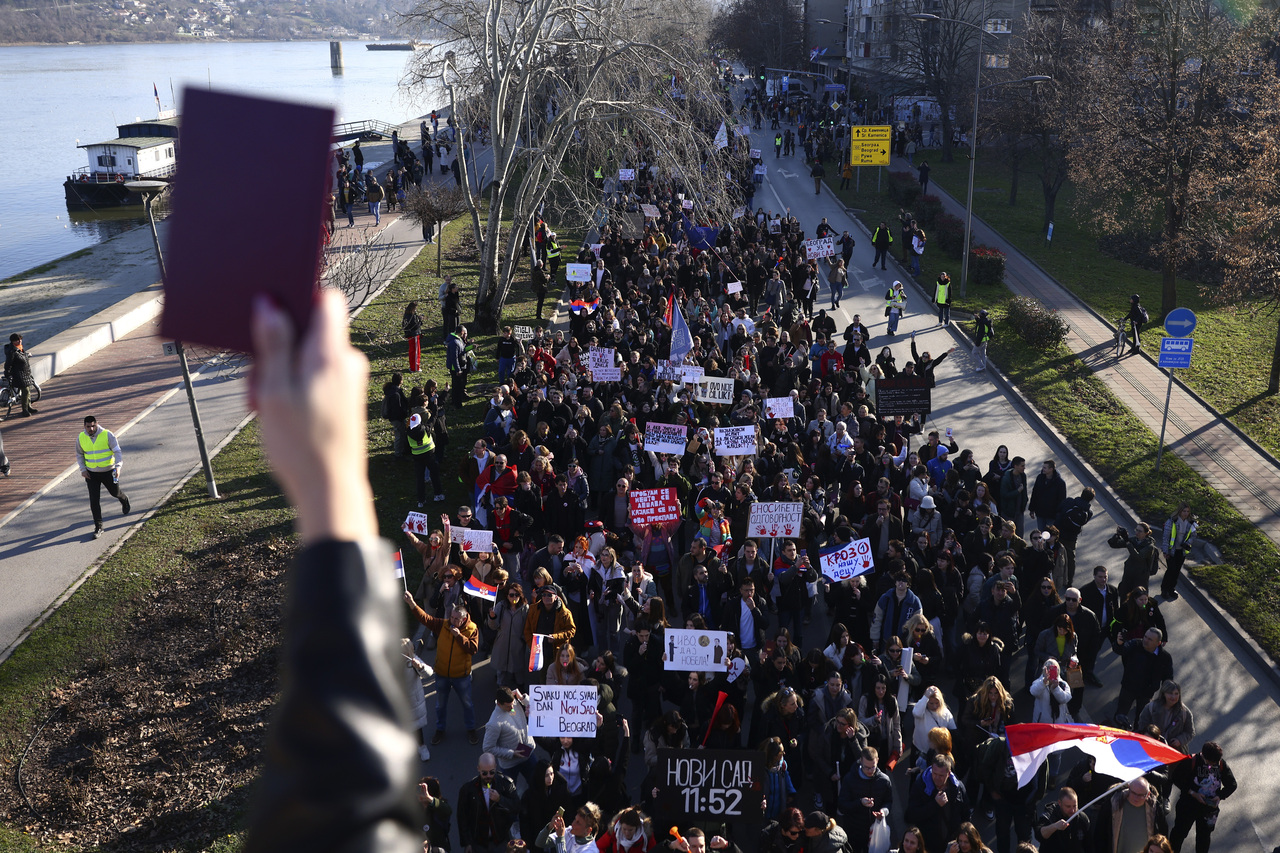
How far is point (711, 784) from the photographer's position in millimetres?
9312

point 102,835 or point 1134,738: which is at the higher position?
point 1134,738

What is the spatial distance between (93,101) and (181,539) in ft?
372

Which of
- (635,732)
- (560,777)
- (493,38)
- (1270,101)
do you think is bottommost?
(635,732)

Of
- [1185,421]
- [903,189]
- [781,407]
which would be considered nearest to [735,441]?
[781,407]

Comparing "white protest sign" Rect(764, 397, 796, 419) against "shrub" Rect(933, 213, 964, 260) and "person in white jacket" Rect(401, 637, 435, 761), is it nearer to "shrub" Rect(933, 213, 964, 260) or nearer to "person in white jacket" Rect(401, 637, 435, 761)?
"person in white jacket" Rect(401, 637, 435, 761)

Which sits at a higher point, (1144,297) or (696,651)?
(696,651)

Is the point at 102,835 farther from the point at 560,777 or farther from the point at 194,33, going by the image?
the point at 194,33

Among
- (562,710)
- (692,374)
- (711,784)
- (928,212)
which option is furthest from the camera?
(928,212)

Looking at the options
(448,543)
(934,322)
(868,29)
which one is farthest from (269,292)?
(868,29)

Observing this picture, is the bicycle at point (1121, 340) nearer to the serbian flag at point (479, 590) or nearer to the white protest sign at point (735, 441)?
the white protest sign at point (735, 441)

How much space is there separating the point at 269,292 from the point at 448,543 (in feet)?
37.5

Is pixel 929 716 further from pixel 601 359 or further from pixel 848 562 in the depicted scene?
pixel 601 359

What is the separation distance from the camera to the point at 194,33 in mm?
194625

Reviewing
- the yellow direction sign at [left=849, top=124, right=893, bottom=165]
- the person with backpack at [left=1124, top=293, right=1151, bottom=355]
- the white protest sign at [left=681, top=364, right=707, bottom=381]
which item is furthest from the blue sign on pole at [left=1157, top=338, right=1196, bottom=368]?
the yellow direction sign at [left=849, top=124, right=893, bottom=165]
